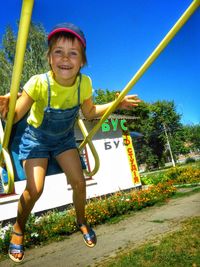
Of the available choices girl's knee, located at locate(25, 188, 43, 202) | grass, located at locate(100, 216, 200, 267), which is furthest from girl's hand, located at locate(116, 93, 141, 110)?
grass, located at locate(100, 216, 200, 267)

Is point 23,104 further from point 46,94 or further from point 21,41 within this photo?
point 21,41

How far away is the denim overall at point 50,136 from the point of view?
12.0 feet

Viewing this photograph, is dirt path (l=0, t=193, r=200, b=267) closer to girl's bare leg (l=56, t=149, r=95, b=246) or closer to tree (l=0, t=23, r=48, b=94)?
girl's bare leg (l=56, t=149, r=95, b=246)

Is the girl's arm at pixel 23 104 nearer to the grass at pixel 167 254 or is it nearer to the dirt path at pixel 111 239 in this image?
the grass at pixel 167 254

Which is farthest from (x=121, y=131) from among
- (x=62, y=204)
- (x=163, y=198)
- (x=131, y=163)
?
(x=62, y=204)

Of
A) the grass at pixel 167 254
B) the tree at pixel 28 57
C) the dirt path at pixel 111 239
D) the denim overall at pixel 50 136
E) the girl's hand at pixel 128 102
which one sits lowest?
the grass at pixel 167 254

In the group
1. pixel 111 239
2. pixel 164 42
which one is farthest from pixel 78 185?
pixel 111 239

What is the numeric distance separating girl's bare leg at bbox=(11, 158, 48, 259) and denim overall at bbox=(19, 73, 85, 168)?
84 millimetres

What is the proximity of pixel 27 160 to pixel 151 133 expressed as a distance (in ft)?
231

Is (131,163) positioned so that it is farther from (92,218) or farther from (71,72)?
(71,72)

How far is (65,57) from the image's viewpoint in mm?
3344

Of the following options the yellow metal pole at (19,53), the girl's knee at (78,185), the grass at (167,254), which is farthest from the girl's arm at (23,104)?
the grass at (167,254)

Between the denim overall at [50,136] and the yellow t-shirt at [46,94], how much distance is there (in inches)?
2.0

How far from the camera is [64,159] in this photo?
380 cm
